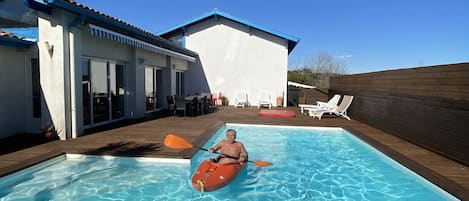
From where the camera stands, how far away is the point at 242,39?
70.3 ft

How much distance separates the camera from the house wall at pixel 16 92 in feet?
27.9

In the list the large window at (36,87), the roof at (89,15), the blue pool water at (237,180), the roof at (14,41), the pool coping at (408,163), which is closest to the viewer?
the pool coping at (408,163)

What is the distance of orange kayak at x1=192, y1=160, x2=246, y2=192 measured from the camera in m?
5.25

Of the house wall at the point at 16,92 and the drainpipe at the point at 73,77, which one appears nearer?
the house wall at the point at 16,92

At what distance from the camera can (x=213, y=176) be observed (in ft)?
17.9

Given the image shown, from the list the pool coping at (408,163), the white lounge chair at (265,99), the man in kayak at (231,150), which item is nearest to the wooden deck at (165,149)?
the pool coping at (408,163)

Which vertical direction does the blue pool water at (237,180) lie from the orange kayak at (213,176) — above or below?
A: below

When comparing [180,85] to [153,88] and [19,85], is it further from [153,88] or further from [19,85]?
[19,85]

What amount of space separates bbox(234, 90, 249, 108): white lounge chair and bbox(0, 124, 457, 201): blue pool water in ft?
40.5

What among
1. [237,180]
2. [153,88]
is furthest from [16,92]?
[237,180]

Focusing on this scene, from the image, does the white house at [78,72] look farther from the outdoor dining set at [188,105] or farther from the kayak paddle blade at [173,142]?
the kayak paddle blade at [173,142]

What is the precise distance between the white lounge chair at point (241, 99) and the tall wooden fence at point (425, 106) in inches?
363

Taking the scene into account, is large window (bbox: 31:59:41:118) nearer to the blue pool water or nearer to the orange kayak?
the blue pool water

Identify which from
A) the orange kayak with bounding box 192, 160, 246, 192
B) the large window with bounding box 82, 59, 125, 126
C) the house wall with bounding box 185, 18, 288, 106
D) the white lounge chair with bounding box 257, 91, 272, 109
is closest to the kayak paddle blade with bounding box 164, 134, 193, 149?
the orange kayak with bounding box 192, 160, 246, 192
